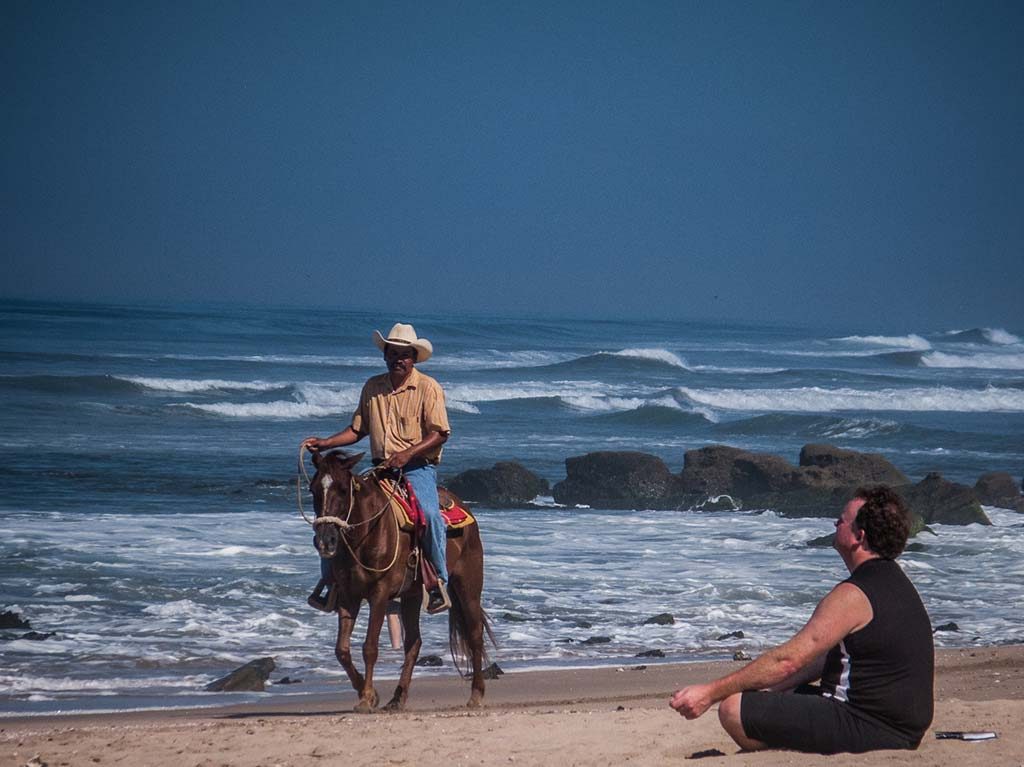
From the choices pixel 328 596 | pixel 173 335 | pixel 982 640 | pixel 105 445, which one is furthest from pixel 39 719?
pixel 173 335

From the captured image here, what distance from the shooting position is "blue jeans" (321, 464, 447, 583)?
8633 millimetres

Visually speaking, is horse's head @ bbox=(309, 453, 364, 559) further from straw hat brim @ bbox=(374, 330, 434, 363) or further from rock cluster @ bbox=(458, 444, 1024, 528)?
rock cluster @ bbox=(458, 444, 1024, 528)

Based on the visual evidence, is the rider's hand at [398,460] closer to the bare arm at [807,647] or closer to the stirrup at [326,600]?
the stirrup at [326,600]

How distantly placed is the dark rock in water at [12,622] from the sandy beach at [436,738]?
9.66ft

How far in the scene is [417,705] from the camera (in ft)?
29.9

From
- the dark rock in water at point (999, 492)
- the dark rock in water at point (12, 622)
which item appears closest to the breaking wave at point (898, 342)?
the dark rock in water at point (999, 492)

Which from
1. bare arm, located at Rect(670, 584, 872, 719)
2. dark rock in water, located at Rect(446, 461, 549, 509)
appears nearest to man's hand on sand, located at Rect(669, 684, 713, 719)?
bare arm, located at Rect(670, 584, 872, 719)

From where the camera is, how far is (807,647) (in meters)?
5.07

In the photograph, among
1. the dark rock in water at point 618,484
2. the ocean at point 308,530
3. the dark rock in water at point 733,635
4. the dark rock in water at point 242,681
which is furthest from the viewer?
the dark rock in water at point 618,484

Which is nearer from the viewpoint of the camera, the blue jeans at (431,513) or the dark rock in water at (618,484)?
the blue jeans at (431,513)

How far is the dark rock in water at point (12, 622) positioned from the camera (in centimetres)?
1116

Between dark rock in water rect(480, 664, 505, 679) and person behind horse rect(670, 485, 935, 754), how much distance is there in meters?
4.78

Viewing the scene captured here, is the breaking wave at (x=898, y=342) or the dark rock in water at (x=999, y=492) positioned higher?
the breaking wave at (x=898, y=342)

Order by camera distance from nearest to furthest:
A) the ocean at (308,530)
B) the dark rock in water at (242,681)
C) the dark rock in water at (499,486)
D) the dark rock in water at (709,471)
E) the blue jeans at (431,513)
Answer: the blue jeans at (431,513)
the dark rock in water at (242,681)
the ocean at (308,530)
the dark rock in water at (499,486)
the dark rock in water at (709,471)
